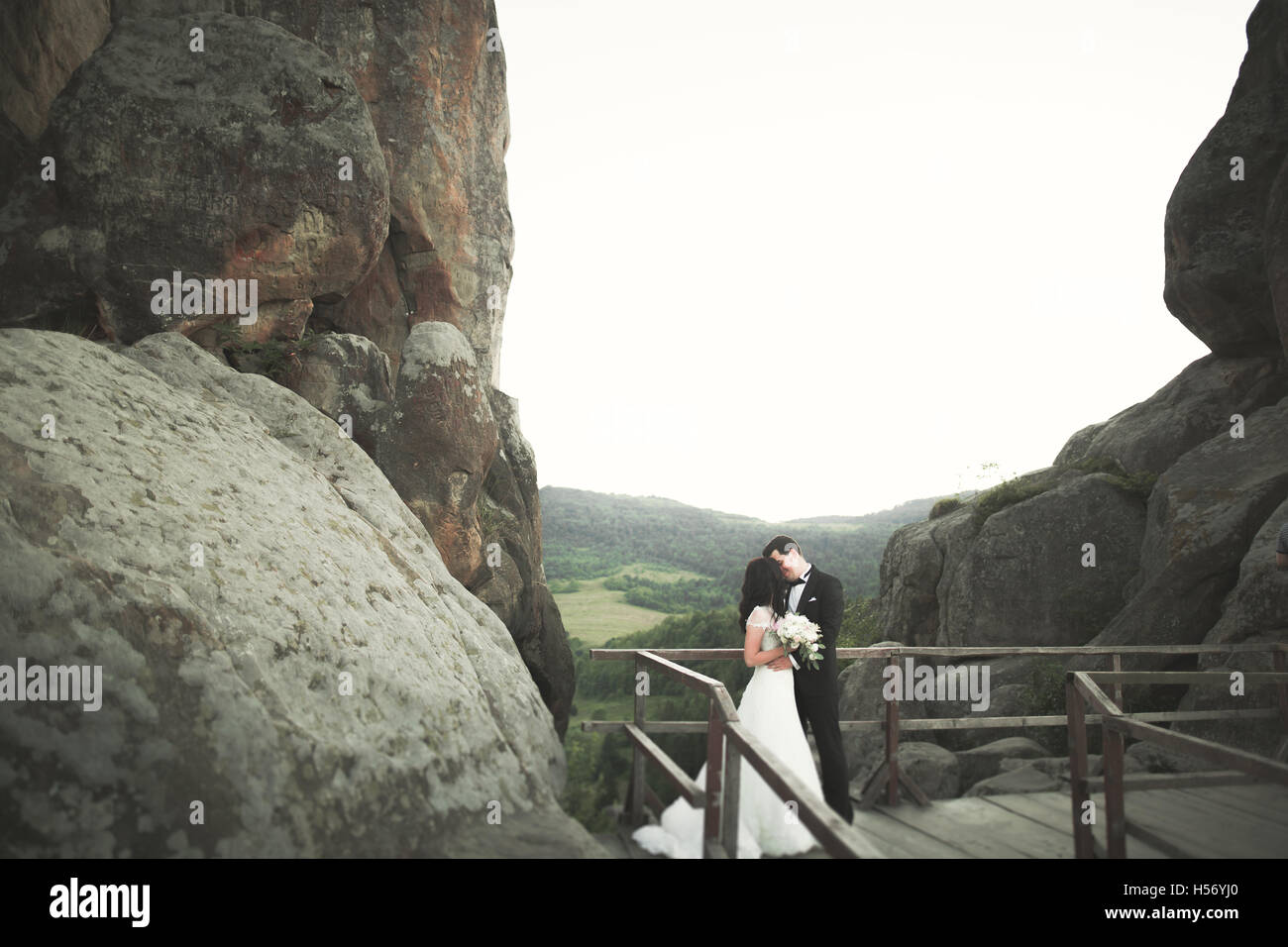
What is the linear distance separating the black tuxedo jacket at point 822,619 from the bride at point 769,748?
0.12 m

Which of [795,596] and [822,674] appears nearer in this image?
[822,674]

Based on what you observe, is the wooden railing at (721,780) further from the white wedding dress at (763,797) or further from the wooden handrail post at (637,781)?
the white wedding dress at (763,797)

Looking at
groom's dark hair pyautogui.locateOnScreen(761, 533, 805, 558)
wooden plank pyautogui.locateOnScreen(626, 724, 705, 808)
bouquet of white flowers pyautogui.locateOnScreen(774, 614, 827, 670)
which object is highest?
groom's dark hair pyautogui.locateOnScreen(761, 533, 805, 558)

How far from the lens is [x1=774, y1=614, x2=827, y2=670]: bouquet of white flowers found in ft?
19.6

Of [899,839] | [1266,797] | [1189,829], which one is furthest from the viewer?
[1266,797]

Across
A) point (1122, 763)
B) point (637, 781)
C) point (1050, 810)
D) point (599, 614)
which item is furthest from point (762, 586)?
point (599, 614)

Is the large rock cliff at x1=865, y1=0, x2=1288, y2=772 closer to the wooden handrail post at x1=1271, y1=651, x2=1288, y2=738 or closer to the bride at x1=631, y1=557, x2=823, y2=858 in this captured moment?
the wooden handrail post at x1=1271, y1=651, x2=1288, y2=738

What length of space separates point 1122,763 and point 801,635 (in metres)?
2.25

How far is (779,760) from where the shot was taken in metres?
3.85

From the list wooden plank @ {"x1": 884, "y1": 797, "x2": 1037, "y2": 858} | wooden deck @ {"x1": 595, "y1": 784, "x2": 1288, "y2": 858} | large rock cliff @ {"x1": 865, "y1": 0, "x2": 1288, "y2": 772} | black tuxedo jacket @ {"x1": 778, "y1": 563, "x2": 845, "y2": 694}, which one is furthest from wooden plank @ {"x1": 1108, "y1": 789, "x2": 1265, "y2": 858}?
large rock cliff @ {"x1": 865, "y1": 0, "x2": 1288, "y2": 772}

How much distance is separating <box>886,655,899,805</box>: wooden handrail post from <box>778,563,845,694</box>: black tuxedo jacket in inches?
57.8

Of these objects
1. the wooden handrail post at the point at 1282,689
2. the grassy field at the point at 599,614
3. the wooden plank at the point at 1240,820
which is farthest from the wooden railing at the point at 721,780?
the grassy field at the point at 599,614

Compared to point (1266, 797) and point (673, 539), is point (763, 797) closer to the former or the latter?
point (1266, 797)
